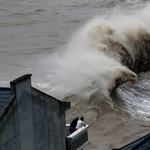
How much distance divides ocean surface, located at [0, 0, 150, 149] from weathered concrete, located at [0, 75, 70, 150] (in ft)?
27.3

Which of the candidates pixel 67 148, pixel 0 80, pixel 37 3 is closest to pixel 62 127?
pixel 67 148

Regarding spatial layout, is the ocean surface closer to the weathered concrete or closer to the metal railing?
the metal railing

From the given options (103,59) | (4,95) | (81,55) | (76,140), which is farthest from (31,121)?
(81,55)

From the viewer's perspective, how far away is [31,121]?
31.3 feet

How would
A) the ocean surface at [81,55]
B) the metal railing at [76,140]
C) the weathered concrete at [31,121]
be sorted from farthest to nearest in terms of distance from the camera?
the ocean surface at [81,55]
the metal railing at [76,140]
the weathered concrete at [31,121]

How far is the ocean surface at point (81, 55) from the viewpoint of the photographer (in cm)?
2159

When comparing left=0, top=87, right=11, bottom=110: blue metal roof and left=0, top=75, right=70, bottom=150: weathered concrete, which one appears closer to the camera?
left=0, top=75, right=70, bottom=150: weathered concrete

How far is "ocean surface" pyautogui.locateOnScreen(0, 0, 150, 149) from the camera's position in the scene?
2159 centimetres

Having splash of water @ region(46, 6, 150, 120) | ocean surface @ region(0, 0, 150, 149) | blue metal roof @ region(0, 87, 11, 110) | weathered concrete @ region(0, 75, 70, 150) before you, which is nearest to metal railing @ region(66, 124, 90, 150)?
weathered concrete @ region(0, 75, 70, 150)

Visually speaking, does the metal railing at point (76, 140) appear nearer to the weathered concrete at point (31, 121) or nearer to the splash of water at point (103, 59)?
the weathered concrete at point (31, 121)

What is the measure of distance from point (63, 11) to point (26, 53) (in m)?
18.6

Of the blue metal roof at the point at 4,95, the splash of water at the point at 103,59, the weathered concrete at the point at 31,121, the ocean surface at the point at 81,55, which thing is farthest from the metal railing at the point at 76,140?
the splash of water at the point at 103,59

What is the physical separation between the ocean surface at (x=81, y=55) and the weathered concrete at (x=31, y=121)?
8328mm

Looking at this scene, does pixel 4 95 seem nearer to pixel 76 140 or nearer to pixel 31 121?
pixel 31 121
